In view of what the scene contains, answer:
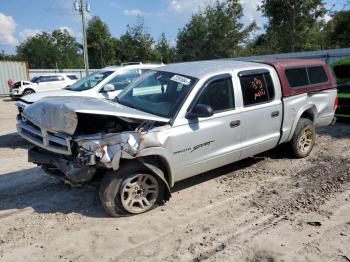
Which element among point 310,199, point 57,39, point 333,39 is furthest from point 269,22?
point 57,39

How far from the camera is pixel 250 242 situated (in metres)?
3.83

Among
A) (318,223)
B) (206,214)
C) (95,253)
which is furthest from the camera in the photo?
(206,214)

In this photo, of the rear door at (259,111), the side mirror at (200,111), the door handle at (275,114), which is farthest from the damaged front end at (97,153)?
the door handle at (275,114)

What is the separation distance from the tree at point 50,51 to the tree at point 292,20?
44.9 meters

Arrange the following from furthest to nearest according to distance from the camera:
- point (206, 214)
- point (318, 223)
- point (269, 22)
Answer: point (269, 22) → point (206, 214) → point (318, 223)

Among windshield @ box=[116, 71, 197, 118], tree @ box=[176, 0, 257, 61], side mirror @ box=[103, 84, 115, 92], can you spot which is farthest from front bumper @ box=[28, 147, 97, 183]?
tree @ box=[176, 0, 257, 61]

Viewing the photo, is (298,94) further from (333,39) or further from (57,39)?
(57,39)

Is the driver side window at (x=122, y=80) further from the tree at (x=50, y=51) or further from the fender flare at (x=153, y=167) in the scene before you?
the tree at (x=50, y=51)

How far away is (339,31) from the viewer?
118 feet

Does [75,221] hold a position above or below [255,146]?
below

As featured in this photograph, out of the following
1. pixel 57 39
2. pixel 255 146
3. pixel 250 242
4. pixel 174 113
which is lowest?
pixel 250 242

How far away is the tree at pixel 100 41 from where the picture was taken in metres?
49.8

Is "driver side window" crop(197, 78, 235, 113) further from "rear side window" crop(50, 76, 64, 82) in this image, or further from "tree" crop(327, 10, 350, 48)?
"tree" crop(327, 10, 350, 48)

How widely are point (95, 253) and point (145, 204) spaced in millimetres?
1073
